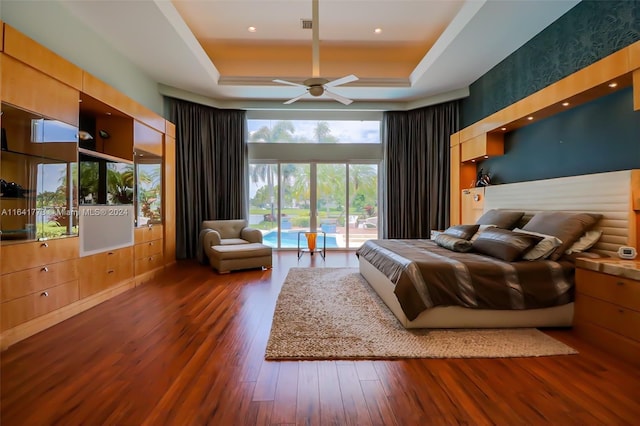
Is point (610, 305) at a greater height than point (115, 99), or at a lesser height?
lesser

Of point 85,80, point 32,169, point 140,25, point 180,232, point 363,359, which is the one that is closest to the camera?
point 363,359

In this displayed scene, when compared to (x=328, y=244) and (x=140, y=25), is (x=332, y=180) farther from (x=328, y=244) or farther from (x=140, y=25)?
(x=140, y=25)

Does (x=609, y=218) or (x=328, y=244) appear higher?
(x=609, y=218)

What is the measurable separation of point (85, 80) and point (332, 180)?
4.43m

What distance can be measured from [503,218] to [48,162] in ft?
15.3

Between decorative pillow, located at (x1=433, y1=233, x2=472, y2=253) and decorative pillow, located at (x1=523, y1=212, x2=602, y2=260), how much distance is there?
0.65 m

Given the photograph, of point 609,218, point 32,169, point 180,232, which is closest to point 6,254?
point 32,169

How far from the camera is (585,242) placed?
8.16ft

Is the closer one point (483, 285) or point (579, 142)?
point (483, 285)

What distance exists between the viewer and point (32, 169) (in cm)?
245

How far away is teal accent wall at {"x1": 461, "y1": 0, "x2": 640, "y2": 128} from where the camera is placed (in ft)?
8.45

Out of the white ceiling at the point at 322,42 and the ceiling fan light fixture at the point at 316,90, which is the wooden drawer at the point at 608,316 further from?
the ceiling fan light fixture at the point at 316,90

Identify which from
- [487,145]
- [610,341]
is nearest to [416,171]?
[487,145]

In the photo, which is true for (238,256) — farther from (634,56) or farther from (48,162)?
(634,56)
